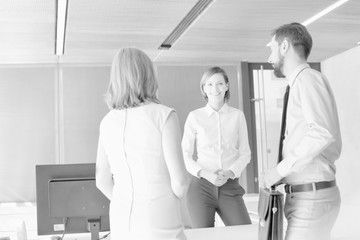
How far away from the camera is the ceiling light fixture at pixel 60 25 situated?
4.65 metres

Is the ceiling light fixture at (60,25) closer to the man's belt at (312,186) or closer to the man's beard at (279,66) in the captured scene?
the man's beard at (279,66)

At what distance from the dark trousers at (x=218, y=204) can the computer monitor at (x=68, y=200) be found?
3.14ft

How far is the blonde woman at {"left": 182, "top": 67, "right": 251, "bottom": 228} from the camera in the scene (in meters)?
3.44

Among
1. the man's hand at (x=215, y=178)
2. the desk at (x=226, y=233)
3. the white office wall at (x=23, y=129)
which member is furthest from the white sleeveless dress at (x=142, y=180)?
the white office wall at (x=23, y=129)

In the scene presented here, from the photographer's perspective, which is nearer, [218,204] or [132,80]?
[132,80]

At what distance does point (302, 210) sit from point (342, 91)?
5.78 m

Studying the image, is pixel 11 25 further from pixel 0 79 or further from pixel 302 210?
pixel 302 210

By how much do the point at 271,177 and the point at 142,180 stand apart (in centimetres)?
57

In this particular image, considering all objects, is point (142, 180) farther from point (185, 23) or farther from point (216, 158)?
point (185, 23)

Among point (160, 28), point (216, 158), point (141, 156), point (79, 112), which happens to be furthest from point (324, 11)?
point (79, 112)

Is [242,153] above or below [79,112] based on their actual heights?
below

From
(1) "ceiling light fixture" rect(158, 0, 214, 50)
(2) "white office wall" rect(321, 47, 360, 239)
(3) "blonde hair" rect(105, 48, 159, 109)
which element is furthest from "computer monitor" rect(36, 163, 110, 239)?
(2) "white office wall" rect(321, 47, 360, 239)

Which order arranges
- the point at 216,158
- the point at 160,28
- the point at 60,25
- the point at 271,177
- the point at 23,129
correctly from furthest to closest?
the point at 23,129 → the point at 160,28 → the point at 60,25 → the point at 216,158 → the point at 271,177

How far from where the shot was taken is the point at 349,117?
24.3ft
